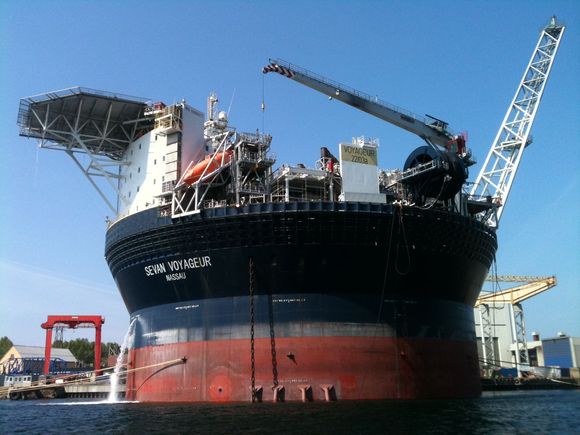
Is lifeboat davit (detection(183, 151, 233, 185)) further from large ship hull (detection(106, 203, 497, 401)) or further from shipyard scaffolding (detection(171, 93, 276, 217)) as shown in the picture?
large ship hull (detection(106, 203, 497, 401))

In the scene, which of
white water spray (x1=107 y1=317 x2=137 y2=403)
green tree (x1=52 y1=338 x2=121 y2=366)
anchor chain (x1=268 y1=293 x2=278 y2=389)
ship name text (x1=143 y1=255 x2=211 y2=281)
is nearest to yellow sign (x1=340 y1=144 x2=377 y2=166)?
anchor chain (x1=268 y1=293 x2=278 y2=389)

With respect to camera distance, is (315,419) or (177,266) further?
(177,266)

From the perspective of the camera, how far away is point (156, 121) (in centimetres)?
3528

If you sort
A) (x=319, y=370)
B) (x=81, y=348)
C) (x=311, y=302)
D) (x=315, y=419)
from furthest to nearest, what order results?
(x=81, y=348) < (x=311, y=302) < (x=319, y=370) < (x=315, y=419)

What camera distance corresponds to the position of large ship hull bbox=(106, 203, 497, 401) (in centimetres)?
2773

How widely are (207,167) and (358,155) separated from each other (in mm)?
8255

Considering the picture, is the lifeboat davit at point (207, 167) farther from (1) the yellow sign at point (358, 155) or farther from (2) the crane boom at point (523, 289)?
(2) the crane boom at point (523, 289)

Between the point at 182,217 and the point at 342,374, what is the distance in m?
11.6

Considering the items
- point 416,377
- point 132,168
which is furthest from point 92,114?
point 416,377

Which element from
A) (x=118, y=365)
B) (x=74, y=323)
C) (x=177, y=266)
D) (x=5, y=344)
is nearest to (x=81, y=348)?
(x=5, y=344)

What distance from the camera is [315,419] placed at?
68.3 feet

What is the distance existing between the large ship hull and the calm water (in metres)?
1.75

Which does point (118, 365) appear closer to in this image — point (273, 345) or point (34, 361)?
point (273, 345)

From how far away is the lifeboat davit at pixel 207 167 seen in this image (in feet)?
99.7
